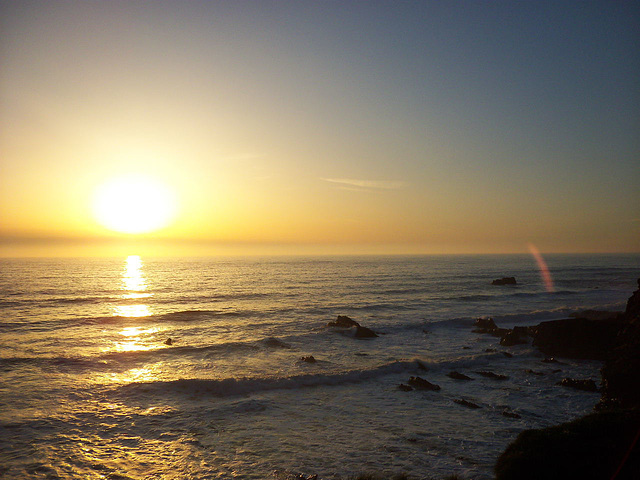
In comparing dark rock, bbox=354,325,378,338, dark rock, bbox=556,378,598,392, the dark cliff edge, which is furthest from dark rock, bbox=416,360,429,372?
the dark cliff edge

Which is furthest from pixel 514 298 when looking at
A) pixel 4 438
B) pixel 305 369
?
pixel 4 438

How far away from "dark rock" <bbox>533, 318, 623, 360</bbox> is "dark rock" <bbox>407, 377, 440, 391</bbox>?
517 inches

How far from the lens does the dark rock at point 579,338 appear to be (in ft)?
84.3

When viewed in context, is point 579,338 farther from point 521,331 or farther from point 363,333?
point 363,333

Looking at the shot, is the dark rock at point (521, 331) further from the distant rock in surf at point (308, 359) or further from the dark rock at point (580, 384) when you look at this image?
the distant rock in surf at point (308, 359)

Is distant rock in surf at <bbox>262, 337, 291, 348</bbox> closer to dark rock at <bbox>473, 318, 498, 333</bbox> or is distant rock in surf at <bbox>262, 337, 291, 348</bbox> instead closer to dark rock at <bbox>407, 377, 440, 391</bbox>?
dark rock at <bbox>407, 377, 440, 391</bbox>

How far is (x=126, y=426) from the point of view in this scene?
51.0 ft

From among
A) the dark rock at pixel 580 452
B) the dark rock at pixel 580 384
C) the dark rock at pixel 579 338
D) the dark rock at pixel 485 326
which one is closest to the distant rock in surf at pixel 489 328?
the dark rock at pixel 485 326

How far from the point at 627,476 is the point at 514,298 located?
189 feet

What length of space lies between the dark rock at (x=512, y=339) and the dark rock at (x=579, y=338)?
1711 mm

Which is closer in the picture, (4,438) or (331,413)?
(4,438)

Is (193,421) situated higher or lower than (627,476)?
lower

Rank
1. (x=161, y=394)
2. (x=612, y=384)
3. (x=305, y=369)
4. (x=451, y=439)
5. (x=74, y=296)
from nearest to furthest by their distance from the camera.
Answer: (x=451, y=439) < (x=612, y=384) < (x=161, y=394) < (x=305, y=369) < (x=74, y=296)

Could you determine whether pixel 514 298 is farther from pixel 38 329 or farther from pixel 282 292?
pixel 38 329
